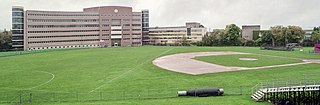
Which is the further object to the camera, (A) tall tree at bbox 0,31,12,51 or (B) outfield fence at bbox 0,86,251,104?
(A) tall tree at bbox 0,31,12,51

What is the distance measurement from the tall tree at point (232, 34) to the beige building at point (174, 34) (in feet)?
117

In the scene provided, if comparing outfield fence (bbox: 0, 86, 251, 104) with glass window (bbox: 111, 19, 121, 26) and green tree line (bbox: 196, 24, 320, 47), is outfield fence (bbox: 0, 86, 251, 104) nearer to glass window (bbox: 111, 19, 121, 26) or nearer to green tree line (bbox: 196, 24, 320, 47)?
green tree line (bbox: 196, 24, 320, 47)

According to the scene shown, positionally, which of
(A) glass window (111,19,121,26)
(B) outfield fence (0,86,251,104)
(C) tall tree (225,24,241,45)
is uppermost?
(A) glass window (111,19,121,26)

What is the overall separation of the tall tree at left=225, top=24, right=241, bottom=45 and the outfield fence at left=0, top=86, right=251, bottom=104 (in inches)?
4222

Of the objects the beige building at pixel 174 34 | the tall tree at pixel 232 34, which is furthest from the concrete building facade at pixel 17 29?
the tall tree at pixel 232 34

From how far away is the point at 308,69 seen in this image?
58.5 metres

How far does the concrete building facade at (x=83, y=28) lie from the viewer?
13450 cm

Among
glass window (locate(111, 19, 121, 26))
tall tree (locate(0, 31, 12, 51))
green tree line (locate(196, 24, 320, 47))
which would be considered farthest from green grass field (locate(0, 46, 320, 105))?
glass window (locate(111, 19, 121, 26))

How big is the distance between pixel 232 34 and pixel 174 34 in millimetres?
47829

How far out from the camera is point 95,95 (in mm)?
40344

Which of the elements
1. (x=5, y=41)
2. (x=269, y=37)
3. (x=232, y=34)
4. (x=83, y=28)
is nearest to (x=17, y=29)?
(x=5, y=41)

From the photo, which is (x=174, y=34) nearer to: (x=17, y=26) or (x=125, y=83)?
(x=17, y=26)

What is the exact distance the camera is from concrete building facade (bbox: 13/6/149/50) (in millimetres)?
134500

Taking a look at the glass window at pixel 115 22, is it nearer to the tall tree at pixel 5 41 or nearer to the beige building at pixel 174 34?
the beige building at pixel 174 34
